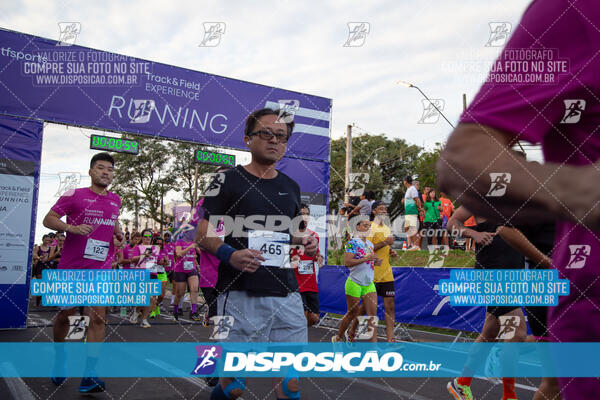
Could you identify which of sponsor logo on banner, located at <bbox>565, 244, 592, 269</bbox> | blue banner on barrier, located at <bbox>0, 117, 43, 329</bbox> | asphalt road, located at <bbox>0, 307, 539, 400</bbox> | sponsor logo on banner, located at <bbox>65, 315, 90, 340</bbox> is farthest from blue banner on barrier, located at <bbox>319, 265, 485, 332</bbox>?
sponsor logo on banner, located at <bbox>565, 244, 592, 269</bbox>

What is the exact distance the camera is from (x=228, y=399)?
9.21 feet

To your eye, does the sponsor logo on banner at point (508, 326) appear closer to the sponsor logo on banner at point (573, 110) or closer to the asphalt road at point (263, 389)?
the asphalt road at point (263, 389)

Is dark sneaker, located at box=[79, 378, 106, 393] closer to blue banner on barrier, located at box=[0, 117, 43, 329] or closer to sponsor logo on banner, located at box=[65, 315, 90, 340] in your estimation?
sponsor logo on banner, located at box=[65, 315, 90, 340]

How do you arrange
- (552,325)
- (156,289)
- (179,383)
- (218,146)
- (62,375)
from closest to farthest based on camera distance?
(552,325), (62,375), (179,383), (156,289), (218,146)

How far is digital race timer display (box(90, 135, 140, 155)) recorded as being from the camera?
986 cm

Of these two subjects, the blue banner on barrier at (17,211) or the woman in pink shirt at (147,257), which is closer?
the blue banner on barrier at (17,211)

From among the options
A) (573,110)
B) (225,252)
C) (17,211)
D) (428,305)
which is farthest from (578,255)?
(17,211)

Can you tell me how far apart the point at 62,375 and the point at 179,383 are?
3.75 ft

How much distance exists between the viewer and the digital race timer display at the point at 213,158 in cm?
1148

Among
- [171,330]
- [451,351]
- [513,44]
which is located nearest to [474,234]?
[451,351]

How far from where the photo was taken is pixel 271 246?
3.25 metres

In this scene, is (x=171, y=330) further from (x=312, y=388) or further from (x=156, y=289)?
(x=312, y=388)

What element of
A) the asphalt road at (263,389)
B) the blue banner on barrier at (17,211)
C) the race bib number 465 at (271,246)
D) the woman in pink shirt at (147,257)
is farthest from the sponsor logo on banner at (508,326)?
the blue banner on barrier at (17,211)

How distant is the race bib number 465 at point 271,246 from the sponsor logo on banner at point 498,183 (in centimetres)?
258
